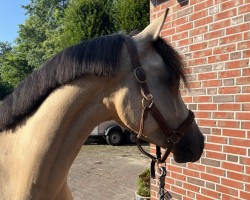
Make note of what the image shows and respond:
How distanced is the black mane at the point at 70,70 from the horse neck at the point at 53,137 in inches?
1.9

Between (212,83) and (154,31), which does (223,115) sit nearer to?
(212,83)

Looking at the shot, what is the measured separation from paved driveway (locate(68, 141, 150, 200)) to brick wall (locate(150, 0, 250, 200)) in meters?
3.20

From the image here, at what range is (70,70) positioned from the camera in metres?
1.76

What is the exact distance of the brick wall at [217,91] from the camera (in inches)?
109

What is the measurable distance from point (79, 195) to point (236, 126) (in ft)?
14.2

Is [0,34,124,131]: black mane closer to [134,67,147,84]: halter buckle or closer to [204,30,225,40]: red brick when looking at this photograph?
[134,67,147,84]: halter buckle

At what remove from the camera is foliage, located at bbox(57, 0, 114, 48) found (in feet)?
45.6

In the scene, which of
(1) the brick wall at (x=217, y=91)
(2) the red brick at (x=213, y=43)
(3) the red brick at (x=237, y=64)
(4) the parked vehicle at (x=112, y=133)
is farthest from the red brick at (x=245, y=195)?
(4) the parked vehicle at (x=112, y=133)

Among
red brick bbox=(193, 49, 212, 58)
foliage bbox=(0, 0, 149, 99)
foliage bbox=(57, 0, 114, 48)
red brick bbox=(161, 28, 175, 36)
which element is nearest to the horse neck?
foliage bbox=(0, 0, 149, 99)

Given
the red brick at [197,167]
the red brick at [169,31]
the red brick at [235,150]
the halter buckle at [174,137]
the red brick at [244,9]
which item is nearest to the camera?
the halter buckle at [174,137]

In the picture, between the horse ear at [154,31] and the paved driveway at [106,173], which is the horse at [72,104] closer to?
the horse ear at [154,31]

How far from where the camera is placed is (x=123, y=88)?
1.78 metres

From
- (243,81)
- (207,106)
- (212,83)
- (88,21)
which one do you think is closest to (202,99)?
(207,106)

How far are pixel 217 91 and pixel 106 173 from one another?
5801mm
